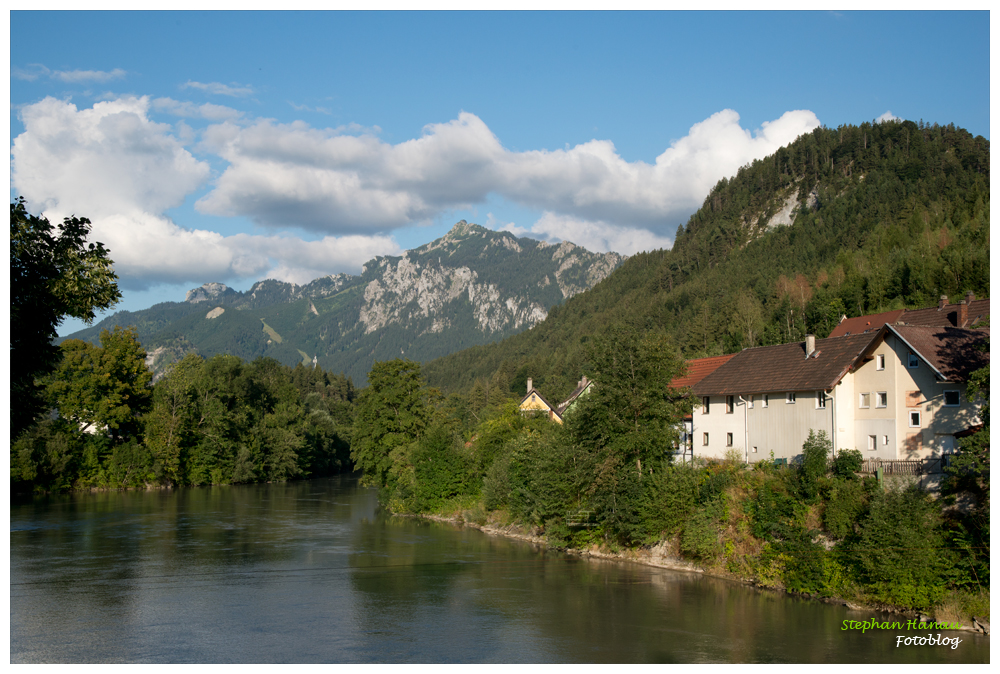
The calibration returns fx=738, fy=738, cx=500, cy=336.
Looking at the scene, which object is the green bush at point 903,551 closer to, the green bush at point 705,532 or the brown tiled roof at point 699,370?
the green bush at point 705,532

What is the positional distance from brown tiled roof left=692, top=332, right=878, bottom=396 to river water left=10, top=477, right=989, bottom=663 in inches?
467

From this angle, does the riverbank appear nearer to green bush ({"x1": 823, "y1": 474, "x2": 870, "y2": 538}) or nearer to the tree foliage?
green bush ({"x1": 823, "y1": 474, "x2": 870, "y2": 538})

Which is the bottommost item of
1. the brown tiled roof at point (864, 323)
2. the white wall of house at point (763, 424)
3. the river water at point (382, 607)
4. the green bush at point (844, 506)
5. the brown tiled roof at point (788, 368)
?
the river water at point (382, 607)

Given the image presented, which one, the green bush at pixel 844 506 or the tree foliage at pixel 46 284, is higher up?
the tree foliage at pixel 46 284

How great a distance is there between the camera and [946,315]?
194 feet

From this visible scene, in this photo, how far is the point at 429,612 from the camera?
31.0m

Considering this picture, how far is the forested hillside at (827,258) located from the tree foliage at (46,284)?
58625 mm

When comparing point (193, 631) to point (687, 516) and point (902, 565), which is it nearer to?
point (687, 516)

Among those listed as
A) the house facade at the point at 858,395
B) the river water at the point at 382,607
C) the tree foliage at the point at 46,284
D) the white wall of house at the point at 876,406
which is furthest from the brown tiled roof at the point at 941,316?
the tree foliage at the point at 46,284

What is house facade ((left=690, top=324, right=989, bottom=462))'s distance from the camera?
34.4 metres

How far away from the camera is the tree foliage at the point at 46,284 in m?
17.5

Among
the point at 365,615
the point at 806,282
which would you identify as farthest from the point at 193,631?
the point at 806,282

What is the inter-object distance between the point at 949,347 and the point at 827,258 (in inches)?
4292

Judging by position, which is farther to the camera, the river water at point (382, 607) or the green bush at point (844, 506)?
the green bush at point (844, 506)
